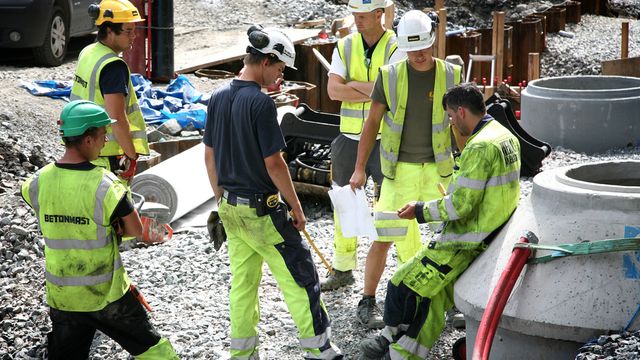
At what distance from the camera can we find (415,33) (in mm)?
6672

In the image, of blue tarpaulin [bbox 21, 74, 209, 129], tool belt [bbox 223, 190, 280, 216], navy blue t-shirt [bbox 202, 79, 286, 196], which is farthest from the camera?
blue tarpaulin [bbox 21, 74, 209, 129]

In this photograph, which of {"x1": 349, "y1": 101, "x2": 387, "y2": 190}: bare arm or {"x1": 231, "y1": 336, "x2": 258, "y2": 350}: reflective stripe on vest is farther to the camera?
{"x1": 349, "y1": 101, "x2": 387, "y2": 190}: bare arm

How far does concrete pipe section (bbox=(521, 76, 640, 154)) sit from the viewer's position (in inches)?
494

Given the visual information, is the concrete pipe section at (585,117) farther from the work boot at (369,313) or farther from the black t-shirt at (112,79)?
the black t-shirt at (112,79)

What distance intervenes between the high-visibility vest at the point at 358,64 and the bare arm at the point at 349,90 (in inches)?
2.8

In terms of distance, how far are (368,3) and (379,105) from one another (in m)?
0.87

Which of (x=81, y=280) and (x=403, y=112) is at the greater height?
(x=403, y=112)

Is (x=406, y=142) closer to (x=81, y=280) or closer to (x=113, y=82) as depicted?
(x=113, y=82)

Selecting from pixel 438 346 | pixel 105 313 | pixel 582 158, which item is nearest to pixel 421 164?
pixel 438 346

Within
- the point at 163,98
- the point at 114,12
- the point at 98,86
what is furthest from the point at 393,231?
the point at 163,98

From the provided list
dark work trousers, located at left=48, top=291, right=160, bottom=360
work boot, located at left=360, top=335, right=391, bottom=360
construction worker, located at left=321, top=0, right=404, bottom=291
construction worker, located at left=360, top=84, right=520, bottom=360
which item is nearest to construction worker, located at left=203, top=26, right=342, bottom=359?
work boot, located at left=360, top=335, right=391, bottom=360

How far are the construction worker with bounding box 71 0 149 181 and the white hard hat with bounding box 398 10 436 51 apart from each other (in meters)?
1.97

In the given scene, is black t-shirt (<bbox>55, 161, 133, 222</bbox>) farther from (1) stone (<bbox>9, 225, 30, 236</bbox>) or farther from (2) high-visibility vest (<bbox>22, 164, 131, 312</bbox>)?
(1) stone (<bbox>9, 225, 30, 236</bbox>)

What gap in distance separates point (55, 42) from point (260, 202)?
32.5 feet
